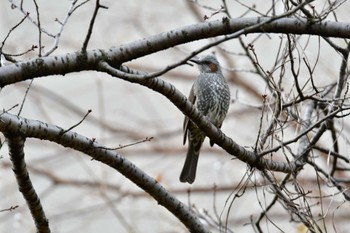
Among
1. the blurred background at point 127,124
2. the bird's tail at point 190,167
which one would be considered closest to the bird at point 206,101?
the bird's tail at point 190,167

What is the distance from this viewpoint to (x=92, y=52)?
9.54 feet

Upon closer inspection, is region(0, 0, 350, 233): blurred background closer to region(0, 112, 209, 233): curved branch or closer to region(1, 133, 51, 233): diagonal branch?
region(0, 112, 209, 233): curved branch

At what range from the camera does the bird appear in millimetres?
5137

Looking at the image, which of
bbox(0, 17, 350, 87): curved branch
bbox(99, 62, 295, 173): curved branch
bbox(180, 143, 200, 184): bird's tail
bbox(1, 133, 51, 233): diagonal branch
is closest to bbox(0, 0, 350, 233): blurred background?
bbox(180, 143, 200, 184): bird's tail

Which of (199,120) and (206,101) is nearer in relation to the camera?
(199,120)

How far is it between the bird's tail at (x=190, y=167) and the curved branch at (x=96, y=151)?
52.1 inches

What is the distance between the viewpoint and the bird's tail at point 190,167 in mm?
4969

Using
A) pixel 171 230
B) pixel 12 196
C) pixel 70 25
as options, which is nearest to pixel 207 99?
pixel 171 230

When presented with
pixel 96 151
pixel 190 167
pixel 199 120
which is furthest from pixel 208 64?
pixel 96 151

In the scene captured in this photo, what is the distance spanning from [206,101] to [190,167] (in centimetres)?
46

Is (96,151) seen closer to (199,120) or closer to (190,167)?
(199,120)

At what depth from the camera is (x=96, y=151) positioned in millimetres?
3160

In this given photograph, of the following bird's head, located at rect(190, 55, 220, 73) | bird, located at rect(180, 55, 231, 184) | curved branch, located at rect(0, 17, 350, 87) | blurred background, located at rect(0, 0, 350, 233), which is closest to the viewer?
curved branch, located at rect(0, 17, 350, 87)

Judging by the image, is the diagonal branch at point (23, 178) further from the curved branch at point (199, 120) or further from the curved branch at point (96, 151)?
the curved branch at point (199, 120)
